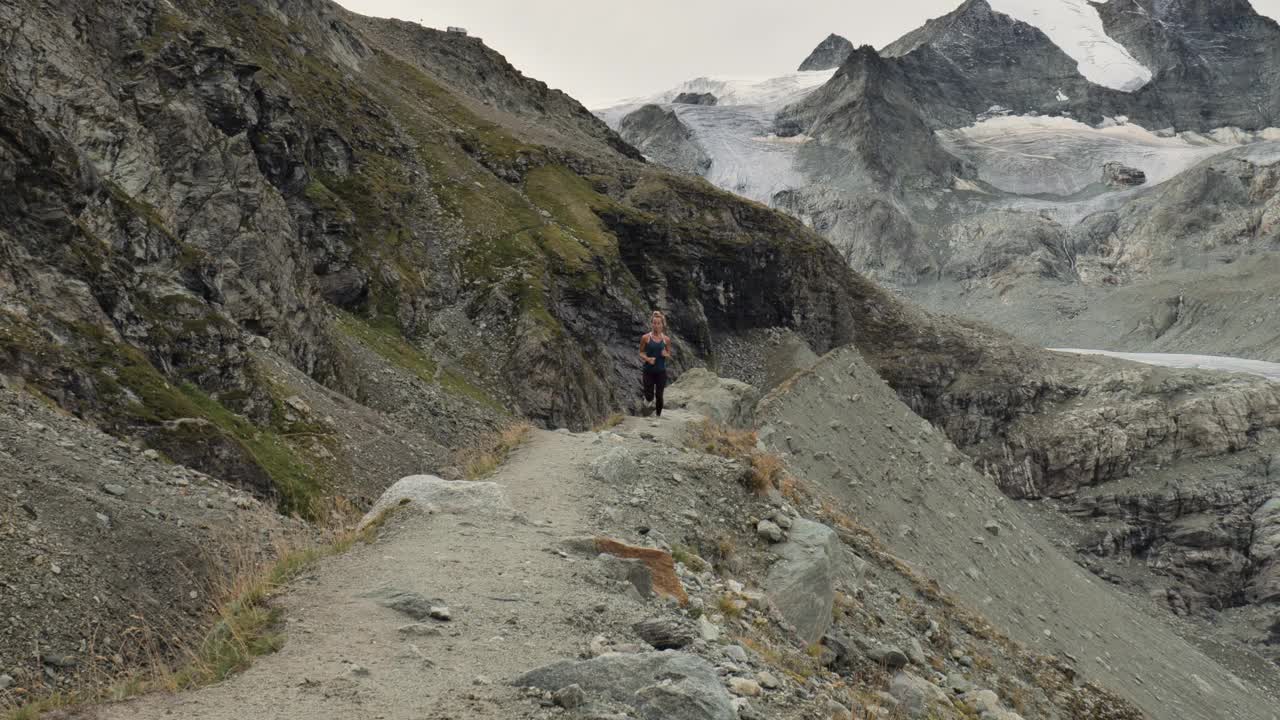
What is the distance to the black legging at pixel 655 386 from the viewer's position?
19359 mm

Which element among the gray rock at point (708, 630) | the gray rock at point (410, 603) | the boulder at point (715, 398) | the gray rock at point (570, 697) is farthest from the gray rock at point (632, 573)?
the boulder at point (715, 398)

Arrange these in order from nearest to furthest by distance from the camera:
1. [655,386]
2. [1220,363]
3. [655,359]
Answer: [655,359], [655,386], [1220,363]

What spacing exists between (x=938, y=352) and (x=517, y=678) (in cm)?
8936

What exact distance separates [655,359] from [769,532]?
24.9 ft

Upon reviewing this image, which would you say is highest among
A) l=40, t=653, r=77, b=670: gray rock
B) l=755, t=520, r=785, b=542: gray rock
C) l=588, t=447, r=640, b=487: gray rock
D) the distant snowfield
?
l=588, t=447, r=640, b=487: gray rock

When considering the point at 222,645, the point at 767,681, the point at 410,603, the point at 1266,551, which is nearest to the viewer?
the point at 222,645

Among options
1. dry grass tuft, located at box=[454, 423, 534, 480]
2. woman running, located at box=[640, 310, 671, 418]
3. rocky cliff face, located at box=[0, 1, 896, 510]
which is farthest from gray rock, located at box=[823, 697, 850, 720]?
rocky cliff face, located at box=[0, 1, 896, 510]

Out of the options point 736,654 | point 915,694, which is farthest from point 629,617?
point 915,694

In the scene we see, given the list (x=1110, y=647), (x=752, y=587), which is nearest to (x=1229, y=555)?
(x=1110, y=647)

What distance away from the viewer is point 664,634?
7.09m

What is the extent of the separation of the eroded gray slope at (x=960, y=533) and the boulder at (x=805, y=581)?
1266cm

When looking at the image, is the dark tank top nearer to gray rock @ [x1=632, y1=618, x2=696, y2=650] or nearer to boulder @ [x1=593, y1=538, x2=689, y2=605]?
boulder @ [x1=593, y1=538, x2=689, y2=605]

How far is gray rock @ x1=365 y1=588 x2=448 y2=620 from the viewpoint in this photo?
23.1 ft

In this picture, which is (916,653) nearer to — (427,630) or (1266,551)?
(427,630)
